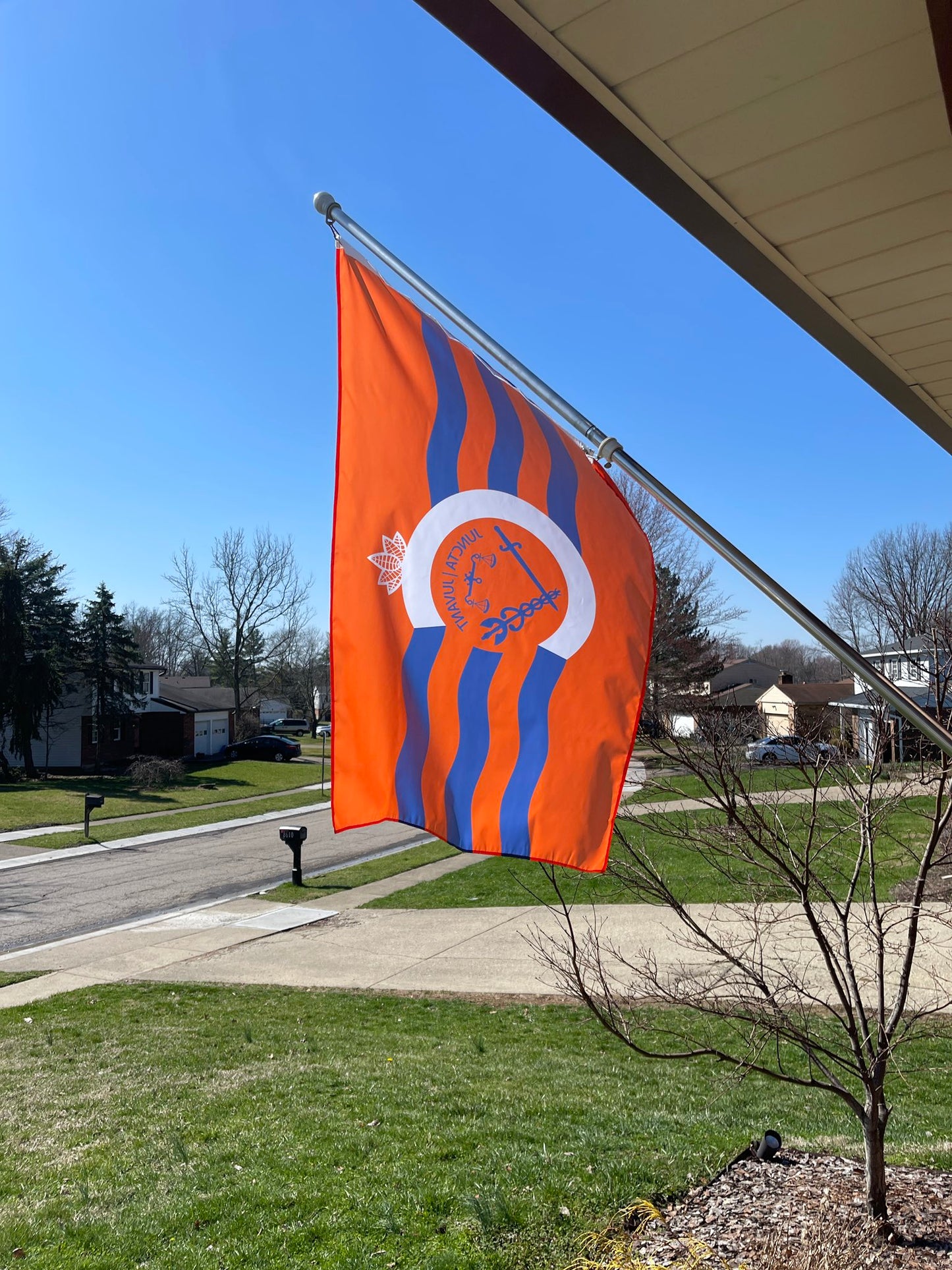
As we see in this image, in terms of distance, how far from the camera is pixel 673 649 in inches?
781

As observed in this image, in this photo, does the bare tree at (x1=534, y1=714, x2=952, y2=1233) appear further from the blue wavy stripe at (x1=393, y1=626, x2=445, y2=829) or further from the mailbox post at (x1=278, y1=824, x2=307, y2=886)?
the mailbox post at (x1=278, y1=824, x2=307, y2=886)

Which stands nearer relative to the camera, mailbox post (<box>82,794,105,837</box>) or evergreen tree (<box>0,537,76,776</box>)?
mailbox post (<box>82,794,105,837</box>)

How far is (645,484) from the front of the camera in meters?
2.51

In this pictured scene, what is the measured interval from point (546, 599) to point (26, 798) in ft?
100

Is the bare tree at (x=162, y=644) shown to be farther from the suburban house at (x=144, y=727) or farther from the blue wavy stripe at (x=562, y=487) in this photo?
the blue wavy stripe at (x=562, y=487)

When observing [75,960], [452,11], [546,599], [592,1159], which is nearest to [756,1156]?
[592,1159]

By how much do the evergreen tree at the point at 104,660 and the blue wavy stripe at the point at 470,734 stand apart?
137ft

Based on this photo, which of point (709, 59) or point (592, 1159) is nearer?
point (709, 59)

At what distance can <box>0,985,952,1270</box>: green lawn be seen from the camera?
4281 mm

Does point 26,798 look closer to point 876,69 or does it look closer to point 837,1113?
point 837,1113

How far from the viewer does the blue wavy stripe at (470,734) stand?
3.01 m

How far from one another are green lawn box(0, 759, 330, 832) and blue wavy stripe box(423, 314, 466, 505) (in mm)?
24654

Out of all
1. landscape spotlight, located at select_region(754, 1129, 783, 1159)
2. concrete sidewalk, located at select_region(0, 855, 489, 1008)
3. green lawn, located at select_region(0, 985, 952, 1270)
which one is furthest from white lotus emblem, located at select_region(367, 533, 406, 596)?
concrete sidewalk, located at select_region(0, 855, 489, 1008)

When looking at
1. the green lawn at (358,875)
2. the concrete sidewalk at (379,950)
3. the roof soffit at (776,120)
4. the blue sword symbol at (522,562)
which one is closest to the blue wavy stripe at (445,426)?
the blue sword symbol at (522,562)
